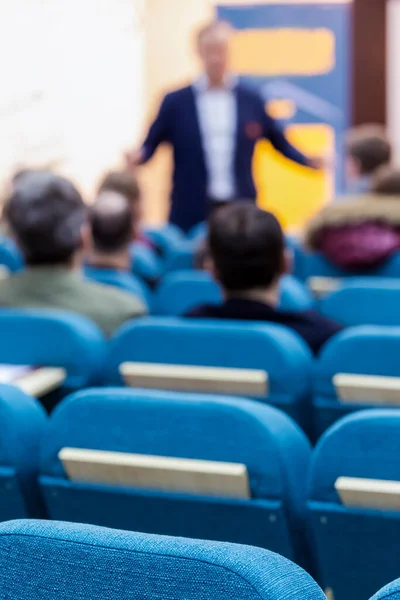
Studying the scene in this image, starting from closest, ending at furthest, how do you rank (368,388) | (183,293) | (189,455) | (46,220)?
(189,455) → (368,388) → (46,220) → (183,293)

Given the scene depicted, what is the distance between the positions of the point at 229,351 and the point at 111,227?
1.85 meters

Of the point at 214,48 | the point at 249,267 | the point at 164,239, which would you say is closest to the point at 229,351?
the point at 249,267

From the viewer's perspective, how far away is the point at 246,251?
2.69 metres

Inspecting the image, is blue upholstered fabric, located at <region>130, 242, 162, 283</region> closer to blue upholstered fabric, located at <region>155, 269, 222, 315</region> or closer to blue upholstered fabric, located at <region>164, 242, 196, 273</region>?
blue upholstered fabric, located at <region>164, 242, 196, 273</region>

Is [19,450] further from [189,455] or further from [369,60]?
[369,60]

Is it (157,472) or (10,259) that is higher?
(157,472)

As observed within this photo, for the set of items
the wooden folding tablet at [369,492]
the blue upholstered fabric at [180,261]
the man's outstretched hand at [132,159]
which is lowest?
the blue upholstered fabric at [180,261]

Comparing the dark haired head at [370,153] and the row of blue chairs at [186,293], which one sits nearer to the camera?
the row of blue chairs at [186,293]

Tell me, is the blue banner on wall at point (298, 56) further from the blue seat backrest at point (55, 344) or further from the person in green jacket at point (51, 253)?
the blue seat backrest at point (55, 344)

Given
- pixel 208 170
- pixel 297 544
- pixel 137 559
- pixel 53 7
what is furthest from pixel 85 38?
pixel 137 559

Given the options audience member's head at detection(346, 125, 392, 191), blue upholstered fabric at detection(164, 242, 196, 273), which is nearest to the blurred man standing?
audience member's head at detection(346, 125, 392, 191)

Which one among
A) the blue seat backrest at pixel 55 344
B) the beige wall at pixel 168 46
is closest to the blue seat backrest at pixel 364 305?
the blue seat backrest at pixel 55 344

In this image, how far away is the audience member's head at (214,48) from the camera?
5977 mm

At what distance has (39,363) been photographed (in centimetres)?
231
